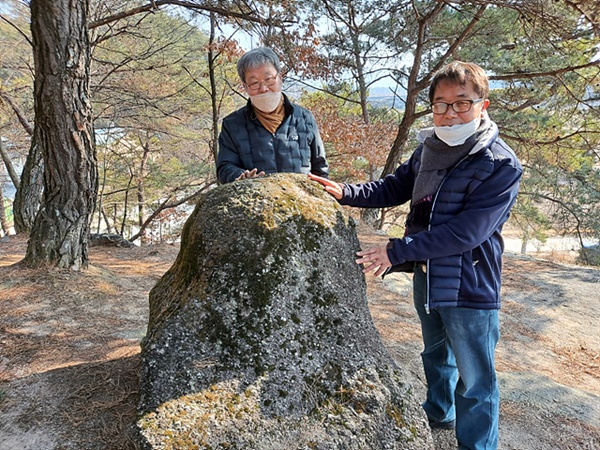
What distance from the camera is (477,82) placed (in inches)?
67.4

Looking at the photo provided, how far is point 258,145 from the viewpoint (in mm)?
2361

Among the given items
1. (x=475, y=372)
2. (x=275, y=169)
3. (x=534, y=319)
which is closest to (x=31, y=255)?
(x=275, y=169)

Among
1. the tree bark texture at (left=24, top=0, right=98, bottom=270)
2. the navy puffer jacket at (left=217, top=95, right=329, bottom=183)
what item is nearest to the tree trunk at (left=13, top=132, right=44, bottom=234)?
the tree bark texture at (left=24, top=0, right=98, bottom=270)

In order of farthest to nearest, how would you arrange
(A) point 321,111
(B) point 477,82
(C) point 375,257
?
(A) point 321,111 < (C) point 375,257 < (B) point 477,82

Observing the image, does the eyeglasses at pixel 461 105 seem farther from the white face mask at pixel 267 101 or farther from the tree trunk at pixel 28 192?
the tree trunk at pixel 28 192

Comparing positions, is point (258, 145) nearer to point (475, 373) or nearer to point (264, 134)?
point (264, 134)

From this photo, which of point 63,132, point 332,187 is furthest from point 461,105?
point 63,132

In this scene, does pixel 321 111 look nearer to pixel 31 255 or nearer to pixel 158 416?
pixel 31 255

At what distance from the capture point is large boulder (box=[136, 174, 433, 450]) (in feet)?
4.90

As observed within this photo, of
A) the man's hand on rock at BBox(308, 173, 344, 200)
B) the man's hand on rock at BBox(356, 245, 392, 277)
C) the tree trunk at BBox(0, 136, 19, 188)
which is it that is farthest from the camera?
the tree trunk at BBox(0, 136, 19, 188)

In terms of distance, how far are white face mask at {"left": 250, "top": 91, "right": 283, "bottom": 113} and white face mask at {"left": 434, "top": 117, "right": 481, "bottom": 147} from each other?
976mm

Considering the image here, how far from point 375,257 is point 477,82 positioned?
894 mm

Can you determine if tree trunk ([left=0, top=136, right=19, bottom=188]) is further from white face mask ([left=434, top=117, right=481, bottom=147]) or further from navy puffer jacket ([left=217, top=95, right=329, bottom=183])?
white face mask ([left=434, top=117, right=481, bottom=147])

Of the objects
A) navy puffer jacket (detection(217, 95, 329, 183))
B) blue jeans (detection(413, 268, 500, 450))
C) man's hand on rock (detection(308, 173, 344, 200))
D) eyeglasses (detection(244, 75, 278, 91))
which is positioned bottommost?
blue jeans (detection(413, 268, 500, 450))
